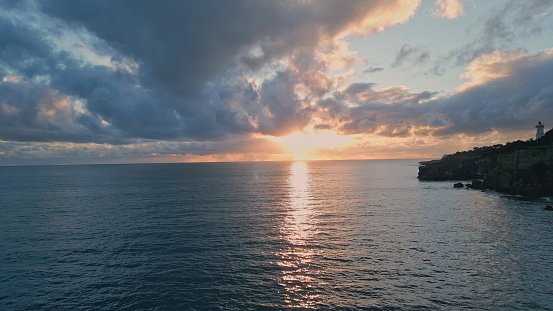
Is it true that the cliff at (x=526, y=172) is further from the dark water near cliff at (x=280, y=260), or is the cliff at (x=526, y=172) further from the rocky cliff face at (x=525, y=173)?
the dark water near cliff at (x=280, y=260)

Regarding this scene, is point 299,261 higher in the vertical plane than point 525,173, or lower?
lower

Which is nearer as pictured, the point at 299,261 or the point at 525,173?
the point at 299,261

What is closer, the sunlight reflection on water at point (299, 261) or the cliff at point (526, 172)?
the sunlight reflection on water at point (299, 261)

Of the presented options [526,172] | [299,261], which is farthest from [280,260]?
[526,172]

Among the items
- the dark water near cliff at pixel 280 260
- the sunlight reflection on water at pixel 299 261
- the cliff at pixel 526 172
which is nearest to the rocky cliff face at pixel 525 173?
the cliff at pixel 526 172

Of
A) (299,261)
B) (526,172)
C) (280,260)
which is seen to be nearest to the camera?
(299,261)

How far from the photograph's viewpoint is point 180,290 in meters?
29.2

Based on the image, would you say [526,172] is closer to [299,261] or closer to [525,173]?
[525,173]

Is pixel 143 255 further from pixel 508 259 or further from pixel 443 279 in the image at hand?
pixel 508 259

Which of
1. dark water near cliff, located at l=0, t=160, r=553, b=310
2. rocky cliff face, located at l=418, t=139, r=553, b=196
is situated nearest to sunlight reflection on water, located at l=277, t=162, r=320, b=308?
dark water near cliff, located at l=0, t=160, r=553, b=310

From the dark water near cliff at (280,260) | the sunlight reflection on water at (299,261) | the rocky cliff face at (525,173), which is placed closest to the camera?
the dark water near cliff at (280,260)

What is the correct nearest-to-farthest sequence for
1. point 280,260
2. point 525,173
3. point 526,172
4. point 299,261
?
1. point 299,261
2. point 280,260
3. point 526,172
4. point 525,173

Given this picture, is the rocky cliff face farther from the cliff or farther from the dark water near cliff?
the dark water near cliff

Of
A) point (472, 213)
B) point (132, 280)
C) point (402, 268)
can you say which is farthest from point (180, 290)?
point (472, 213)
